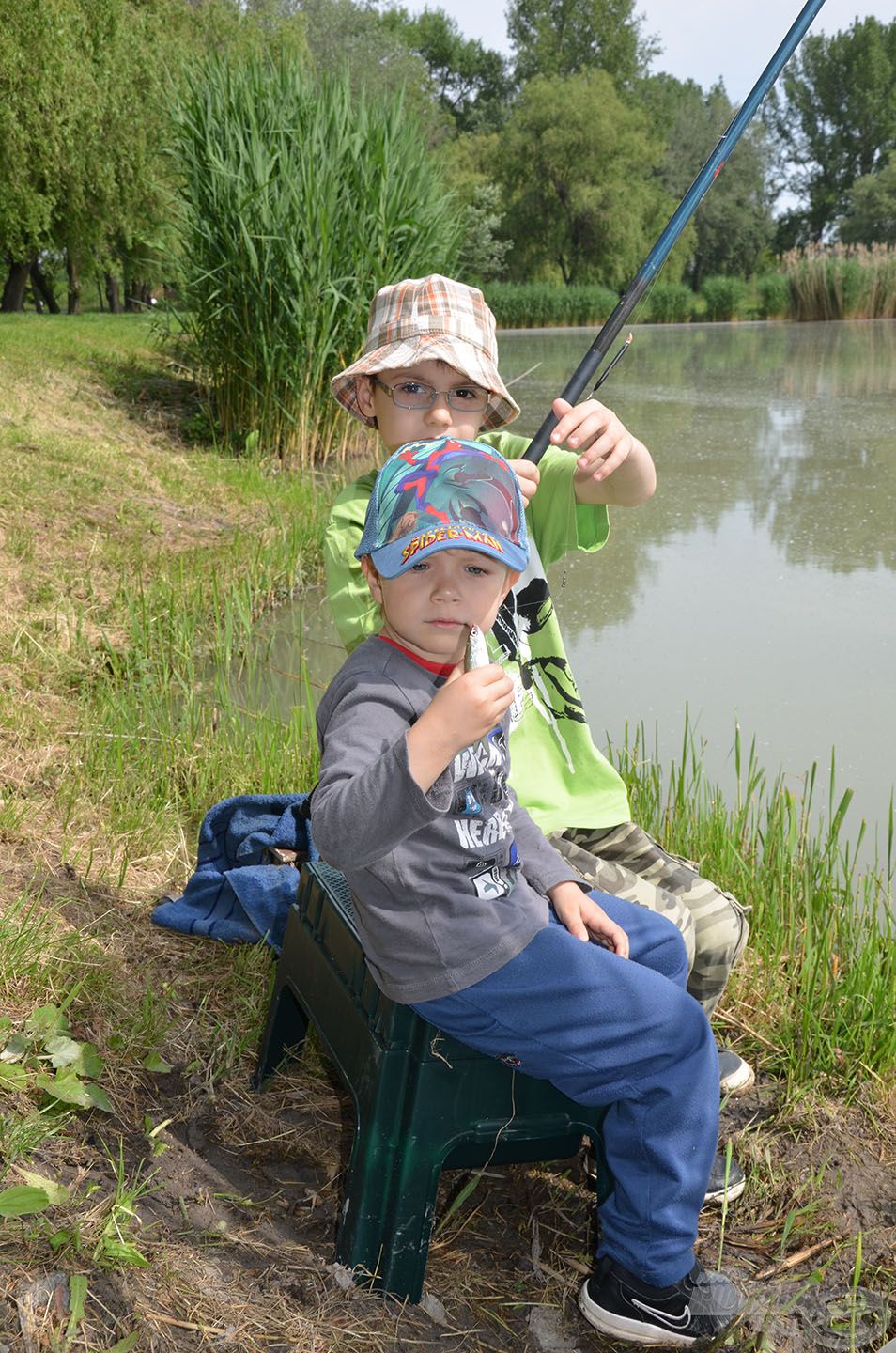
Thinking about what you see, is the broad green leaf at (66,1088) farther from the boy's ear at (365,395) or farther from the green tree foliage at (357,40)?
the green tree foliage at (357,40)

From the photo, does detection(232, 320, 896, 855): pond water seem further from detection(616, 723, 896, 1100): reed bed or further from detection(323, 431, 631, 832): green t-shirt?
detection(323, 431, 631, 832): green t-shirt

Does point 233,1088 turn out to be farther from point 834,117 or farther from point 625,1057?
point 834,117

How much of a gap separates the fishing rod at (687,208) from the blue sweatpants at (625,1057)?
2.78 feet

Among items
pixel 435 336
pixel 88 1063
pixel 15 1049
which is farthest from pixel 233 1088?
pixel 435 336

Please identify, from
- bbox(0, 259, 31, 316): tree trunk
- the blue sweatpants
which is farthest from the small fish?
bbox(0, 259, 31, 316): tree trunk

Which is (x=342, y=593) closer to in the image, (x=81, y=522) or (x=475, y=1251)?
(x=475, y=1251)

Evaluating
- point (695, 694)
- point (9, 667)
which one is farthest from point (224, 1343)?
point (695, 694)

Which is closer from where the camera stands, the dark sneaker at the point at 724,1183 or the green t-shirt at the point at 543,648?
the dark sneaker at the point at 724,1183

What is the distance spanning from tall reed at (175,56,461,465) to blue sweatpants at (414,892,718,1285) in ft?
19.3

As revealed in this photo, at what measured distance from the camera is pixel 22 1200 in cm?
140

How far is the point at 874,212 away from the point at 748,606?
36.1 meters

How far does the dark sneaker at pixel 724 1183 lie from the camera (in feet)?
5.74

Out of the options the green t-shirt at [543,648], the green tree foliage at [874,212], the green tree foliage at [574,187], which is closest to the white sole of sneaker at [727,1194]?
the green t-shirt at [543,648]

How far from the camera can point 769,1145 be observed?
74.4 inches
